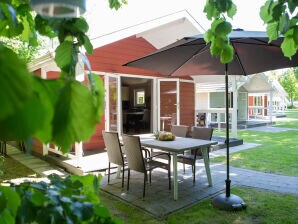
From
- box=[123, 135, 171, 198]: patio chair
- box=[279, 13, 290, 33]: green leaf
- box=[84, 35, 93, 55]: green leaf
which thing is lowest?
box=[123, 135, 171, 198]: patio chair

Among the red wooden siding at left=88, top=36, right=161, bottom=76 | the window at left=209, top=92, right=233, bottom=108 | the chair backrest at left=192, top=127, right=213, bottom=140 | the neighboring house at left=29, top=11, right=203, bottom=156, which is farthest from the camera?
the window at left=209, top=92, right=233, bottom=108

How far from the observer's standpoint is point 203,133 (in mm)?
5566

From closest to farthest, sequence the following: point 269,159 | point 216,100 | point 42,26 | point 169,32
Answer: point 42,26 < point 269,159 < point 169,32 < point 216,100

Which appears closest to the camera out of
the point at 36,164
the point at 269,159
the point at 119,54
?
the point at 36,164

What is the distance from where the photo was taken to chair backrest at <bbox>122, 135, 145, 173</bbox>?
13.7 feet

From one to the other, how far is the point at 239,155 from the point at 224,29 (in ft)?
23.8

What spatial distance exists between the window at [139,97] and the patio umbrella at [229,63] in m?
9.12

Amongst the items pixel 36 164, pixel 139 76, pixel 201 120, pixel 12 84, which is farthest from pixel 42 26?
pixel 201 120

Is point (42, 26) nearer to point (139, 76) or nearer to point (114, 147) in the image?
point (114, 147)

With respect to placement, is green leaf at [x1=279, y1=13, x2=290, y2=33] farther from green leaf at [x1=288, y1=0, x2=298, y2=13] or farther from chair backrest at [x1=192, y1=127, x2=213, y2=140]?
chair backrest at [x1=192, y1=127, x2=213, y2=140]

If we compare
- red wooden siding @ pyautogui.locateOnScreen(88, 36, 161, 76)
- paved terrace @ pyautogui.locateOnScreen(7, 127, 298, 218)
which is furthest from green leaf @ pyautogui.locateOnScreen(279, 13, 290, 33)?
red wooden siding @ pyautogui.locateOnScreen(88, 36, 161, 76)

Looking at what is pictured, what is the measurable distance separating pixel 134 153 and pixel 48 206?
3758 mm

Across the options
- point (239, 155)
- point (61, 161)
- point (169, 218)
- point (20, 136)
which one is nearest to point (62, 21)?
point (20, 136)

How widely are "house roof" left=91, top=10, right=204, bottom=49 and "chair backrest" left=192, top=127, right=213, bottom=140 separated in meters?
3.40
